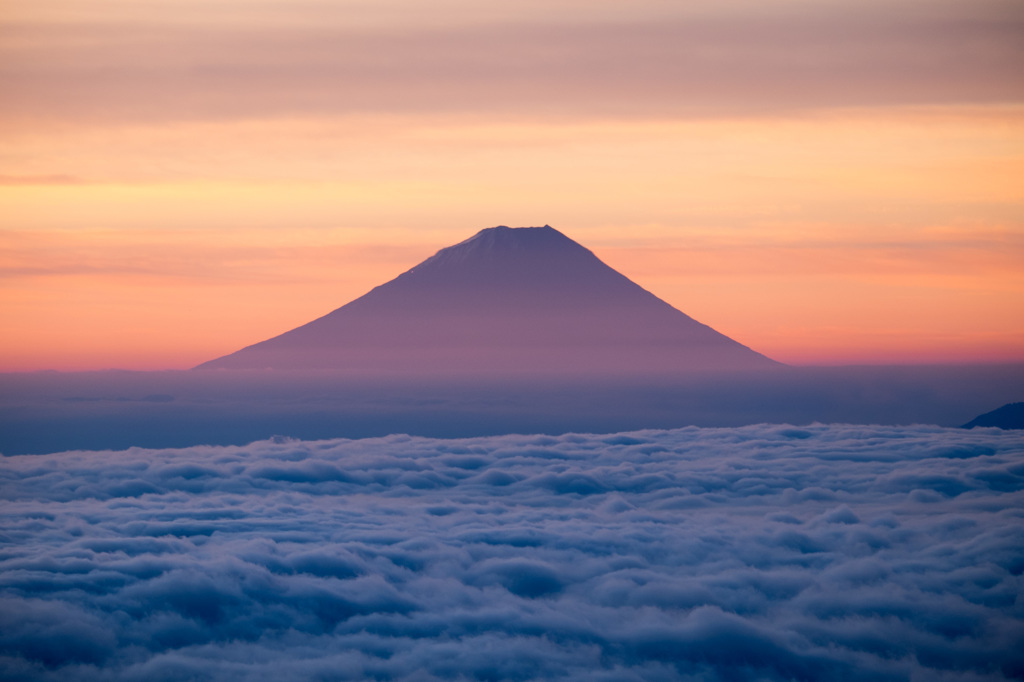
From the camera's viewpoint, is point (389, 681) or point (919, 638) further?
point (919, 638)

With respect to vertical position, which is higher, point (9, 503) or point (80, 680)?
point (9, 503)

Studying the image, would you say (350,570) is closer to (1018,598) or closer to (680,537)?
(680,537)

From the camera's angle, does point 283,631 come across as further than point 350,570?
No

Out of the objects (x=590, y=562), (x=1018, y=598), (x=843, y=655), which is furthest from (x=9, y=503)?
(x=1018, y=598)

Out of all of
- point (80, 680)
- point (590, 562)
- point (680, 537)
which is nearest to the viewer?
point (80, 680)

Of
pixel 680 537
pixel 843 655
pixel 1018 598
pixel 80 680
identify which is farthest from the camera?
pixel 680 537

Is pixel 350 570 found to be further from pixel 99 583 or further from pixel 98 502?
pixel 98 502

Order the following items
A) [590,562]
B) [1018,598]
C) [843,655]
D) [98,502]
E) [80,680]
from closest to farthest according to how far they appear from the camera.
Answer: [80,680]
[843,655]
[1018,598]
[590,562]
[98,502]

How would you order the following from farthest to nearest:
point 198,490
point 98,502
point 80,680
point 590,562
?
point 198,490 < point 98,502 < point 590,562 < point 80,680

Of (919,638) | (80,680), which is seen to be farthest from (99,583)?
(919,638)
